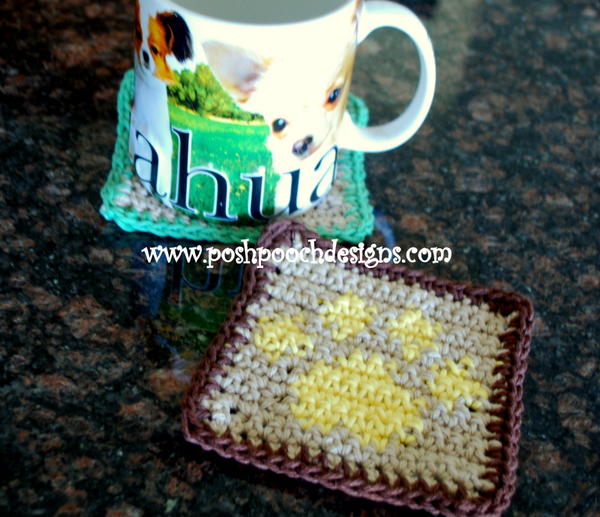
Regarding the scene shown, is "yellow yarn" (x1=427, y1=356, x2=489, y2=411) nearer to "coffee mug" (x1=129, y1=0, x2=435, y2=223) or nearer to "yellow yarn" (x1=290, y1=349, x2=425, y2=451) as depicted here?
"yellow yarn" (x1=290, y1=349, x2=425, y2=451)

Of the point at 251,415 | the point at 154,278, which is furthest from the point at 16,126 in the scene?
the point at 251,415

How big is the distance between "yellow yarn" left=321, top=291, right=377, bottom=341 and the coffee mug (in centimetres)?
9

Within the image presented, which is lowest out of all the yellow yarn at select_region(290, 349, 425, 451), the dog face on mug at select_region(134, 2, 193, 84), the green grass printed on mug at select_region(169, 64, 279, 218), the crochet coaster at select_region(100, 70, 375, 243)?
the yellow yarn at select_region(290, 349, 425, 451)

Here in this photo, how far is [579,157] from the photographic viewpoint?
0.67 m

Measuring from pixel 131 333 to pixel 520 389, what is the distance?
231mm

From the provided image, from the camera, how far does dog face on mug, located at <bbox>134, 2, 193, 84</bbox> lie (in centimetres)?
47

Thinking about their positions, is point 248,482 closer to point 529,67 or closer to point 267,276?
point 267,276

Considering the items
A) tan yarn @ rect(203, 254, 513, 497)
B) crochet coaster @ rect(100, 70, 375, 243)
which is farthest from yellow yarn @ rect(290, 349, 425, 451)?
crochet coaster @ rect(100, 70, 375, 243)

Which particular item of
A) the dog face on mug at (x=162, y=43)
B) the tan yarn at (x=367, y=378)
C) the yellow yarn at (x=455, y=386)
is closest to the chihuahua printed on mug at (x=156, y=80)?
the dog face on mug at (x=162, y=43)

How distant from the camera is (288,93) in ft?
1.61

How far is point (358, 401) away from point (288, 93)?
0.18 m

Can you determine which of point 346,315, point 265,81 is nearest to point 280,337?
point 346,315

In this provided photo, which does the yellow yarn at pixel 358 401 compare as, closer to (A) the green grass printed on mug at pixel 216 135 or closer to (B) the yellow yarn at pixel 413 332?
(B) the yellow yarn at pixel 413 332

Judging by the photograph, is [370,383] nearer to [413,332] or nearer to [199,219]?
[413,332]
